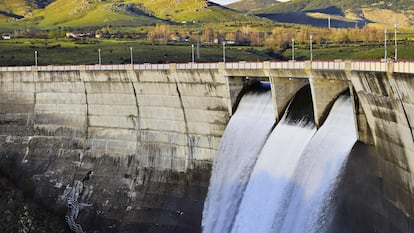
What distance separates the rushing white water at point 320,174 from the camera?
3572 cm

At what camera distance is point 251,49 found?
126938mm

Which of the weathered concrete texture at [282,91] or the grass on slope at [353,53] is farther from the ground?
the weathered concrete texture at [282,91]

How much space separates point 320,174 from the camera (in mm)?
36719

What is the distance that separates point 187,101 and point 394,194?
23239mm

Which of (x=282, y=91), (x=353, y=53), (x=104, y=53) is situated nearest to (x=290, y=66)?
(x=282, y=91)

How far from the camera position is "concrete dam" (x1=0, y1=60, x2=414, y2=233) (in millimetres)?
34344

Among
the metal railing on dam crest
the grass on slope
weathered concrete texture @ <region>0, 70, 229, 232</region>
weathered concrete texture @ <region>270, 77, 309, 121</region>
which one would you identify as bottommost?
weathered concrete texture @ <region>0, 70, 229, 232</region>

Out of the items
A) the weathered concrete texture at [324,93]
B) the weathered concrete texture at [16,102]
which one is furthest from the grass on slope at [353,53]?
the weathered concrete texture at [324,93]

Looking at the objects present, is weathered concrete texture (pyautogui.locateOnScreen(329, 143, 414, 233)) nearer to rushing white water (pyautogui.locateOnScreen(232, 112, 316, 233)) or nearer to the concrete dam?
the concrete dam

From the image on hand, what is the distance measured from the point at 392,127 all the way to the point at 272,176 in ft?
31.5

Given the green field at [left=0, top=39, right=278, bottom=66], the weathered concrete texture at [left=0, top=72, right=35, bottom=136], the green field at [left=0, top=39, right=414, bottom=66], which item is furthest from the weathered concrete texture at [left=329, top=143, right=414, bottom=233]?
the green field at [left=0, top=39, right=278, bottom=66]

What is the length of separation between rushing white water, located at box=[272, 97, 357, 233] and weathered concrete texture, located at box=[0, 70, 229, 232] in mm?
12969

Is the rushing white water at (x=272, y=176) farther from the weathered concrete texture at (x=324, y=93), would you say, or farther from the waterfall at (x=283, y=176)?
the weathered concrete texture at (x=324, y=93)

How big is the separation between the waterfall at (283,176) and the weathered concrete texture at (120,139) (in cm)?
291
